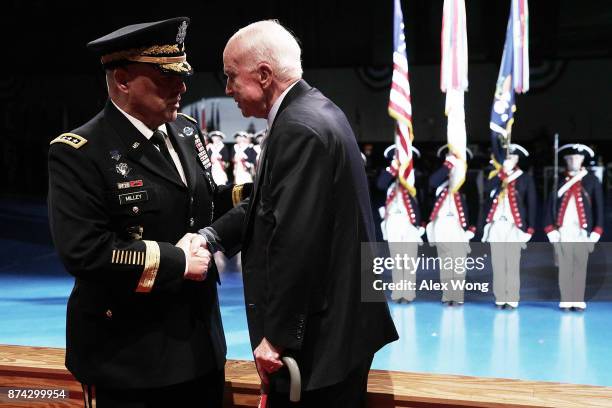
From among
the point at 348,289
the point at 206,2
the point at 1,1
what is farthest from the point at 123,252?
the point at 1,1

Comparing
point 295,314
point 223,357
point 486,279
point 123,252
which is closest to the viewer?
point 295,314

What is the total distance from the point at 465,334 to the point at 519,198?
4.42ft

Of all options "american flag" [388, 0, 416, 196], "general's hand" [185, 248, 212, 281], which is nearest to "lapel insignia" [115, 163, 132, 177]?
"general's hand" [185, 248, 212, 281]

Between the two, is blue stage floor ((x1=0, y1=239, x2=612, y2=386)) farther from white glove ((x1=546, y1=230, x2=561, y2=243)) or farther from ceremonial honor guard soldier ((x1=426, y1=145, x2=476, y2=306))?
white glove ((x1=546, y1=230, x2=561, y2=243))

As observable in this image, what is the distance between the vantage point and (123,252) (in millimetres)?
1538

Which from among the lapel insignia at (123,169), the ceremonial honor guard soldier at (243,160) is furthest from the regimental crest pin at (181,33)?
the ceremonial honor guard soldier at (243,160)

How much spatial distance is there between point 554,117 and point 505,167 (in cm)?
734

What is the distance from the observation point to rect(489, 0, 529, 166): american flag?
5465mm

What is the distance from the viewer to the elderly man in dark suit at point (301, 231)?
1.42 metres

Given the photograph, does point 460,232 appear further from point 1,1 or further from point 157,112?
point 1,1

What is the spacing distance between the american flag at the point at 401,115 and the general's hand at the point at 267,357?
13.9 ft

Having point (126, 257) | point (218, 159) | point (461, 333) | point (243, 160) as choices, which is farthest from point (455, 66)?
point (218, 159)

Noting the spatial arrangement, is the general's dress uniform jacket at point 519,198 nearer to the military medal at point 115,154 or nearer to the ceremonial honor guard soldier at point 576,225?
the ceremonial honor guard soldier at point 576,225

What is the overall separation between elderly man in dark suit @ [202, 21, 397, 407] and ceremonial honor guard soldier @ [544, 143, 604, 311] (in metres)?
4.38
